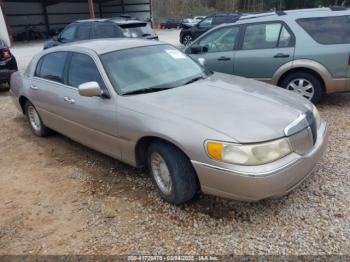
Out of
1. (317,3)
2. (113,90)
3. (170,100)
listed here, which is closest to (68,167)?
(113,90)

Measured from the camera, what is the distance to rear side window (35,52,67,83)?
4352mm

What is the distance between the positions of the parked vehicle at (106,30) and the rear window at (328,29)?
582cm

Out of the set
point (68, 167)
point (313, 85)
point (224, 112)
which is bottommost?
point (68, 167)

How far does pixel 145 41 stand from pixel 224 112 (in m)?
1.89

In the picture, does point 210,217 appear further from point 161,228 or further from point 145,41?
point 145,41

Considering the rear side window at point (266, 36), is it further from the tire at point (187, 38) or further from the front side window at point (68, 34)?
the tire at point (187, 38)

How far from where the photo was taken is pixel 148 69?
12.3 feet

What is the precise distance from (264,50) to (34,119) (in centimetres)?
409

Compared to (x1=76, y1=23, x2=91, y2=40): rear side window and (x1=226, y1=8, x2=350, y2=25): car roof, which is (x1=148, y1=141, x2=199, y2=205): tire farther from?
(x1=76, y1=23, x2=91, y2=40): rear side window

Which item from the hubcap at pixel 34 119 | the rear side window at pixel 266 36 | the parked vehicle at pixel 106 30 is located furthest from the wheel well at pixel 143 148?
the parked vehicle at pixel 106 30

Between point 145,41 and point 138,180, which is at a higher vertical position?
point 145,41

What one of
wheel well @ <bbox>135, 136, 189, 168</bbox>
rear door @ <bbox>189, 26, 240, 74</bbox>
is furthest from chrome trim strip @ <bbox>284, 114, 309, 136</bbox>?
rear door @ <bbox>189, 26, 240, 74</bbox>

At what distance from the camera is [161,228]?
115 inches

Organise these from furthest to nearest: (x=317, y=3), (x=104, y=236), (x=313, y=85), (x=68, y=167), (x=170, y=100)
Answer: (x=317, y=3), (x=313, y=85), (x=68, y=167), (x=170, y=100), (x=104, y=236)
